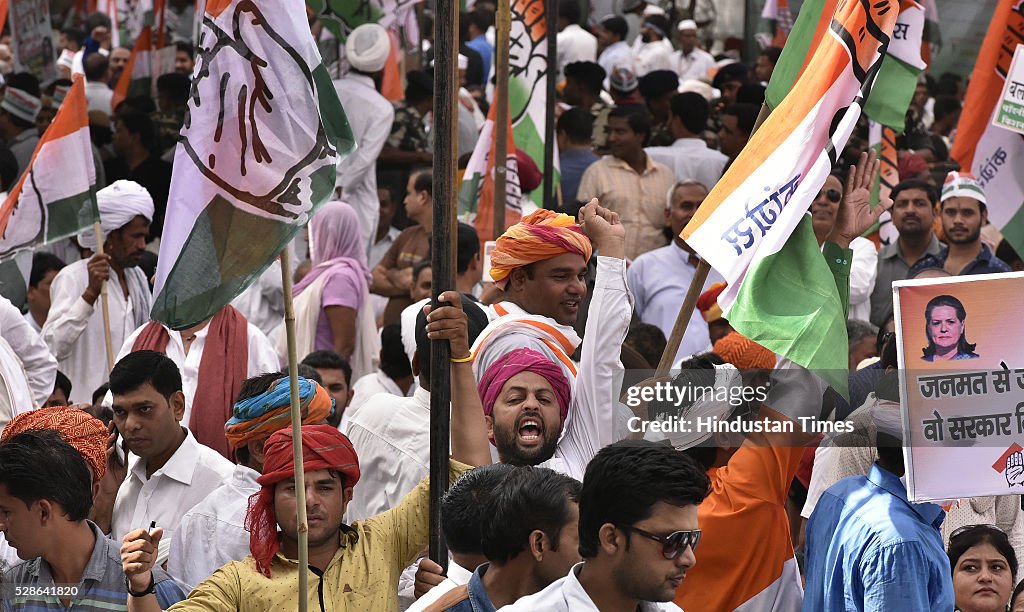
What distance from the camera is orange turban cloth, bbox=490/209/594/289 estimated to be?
5598 mm

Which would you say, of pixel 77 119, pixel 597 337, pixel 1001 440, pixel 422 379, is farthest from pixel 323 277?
pixel 1001 440

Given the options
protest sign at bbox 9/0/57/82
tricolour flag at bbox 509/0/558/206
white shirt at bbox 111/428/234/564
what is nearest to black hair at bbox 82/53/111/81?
protest sign at bbox 9/0/57/82

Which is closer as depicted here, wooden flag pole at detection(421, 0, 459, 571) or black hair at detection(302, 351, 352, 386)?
wooden flag pole at detection(421, 0, 459, 571)

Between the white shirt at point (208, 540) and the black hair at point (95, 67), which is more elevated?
the black hair at point (95, 67)

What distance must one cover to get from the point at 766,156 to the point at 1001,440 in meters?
1.18

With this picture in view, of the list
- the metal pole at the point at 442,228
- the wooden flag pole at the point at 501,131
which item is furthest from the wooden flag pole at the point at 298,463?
the wooden flag pole at the point at 501,131

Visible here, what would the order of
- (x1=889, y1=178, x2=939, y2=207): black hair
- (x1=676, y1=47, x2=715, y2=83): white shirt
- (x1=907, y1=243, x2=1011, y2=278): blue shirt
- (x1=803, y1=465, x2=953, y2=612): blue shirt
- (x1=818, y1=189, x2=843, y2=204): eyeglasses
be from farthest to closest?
(x1=676, y1=47, x2=715, y2=83): white shirt → (x1=889, y1=178, x2=939, y2=207): black hair → (x1=907, y1=243, x2=1011, y2=278): blue shirt → (x1=818, y1=189, x2=843, y2=204): eyeglasses → (x1=803, y1=465, x2=953, y2=612): blue shirt

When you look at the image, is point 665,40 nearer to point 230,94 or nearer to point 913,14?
point 913,14

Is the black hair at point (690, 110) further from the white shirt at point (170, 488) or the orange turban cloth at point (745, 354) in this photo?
the white shirt at point (170, 488)

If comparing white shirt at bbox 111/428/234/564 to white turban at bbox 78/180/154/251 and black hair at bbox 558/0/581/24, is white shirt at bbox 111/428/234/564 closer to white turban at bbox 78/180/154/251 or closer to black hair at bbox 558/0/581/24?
white turban at bbox 78/180/154/251

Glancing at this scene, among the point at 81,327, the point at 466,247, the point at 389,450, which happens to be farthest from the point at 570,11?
the point at 389,450

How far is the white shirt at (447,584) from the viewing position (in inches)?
163

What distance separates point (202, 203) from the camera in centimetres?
448

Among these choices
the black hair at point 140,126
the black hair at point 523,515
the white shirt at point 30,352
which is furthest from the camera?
the black hair at point 140,126
